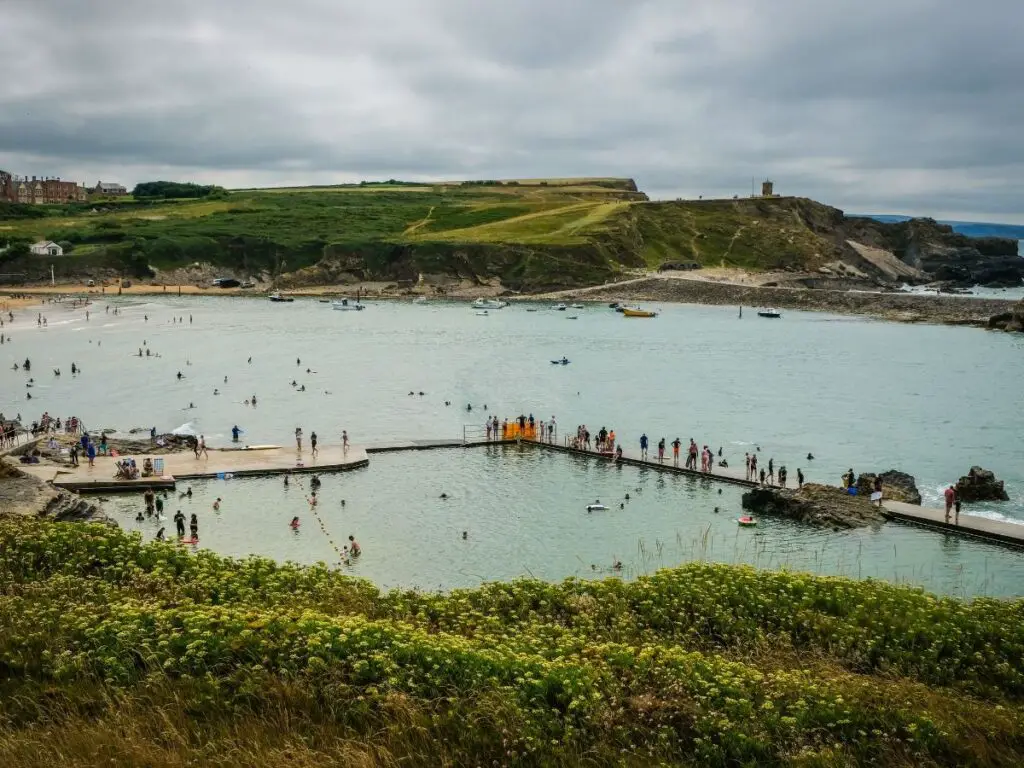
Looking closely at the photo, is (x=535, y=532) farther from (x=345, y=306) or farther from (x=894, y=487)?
(x=345, y=306)

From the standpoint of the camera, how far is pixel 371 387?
7419 cm

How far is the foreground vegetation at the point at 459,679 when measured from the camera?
1260 cm

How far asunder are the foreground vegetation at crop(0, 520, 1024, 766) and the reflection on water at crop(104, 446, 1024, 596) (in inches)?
447

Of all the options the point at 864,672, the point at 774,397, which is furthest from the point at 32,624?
the point at 774,397

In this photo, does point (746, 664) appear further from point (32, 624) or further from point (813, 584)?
point (32, 624)

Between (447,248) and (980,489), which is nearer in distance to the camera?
(980,489)

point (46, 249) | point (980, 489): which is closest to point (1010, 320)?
point (980, 489)

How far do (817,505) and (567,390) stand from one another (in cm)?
3630

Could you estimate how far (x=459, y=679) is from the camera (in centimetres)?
1451

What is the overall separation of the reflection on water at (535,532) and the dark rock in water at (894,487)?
415cm

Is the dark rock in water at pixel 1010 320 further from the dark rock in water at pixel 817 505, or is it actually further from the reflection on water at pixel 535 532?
the dark rock in water at pixel 817 505

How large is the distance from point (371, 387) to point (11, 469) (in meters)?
41.9

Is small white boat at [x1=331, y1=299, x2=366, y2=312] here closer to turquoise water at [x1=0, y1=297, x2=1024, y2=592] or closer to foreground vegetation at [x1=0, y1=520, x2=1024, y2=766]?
turquoise water at [x1=0, y1=297, x2=1024, y2=592]

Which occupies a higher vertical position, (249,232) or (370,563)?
(249,232)
